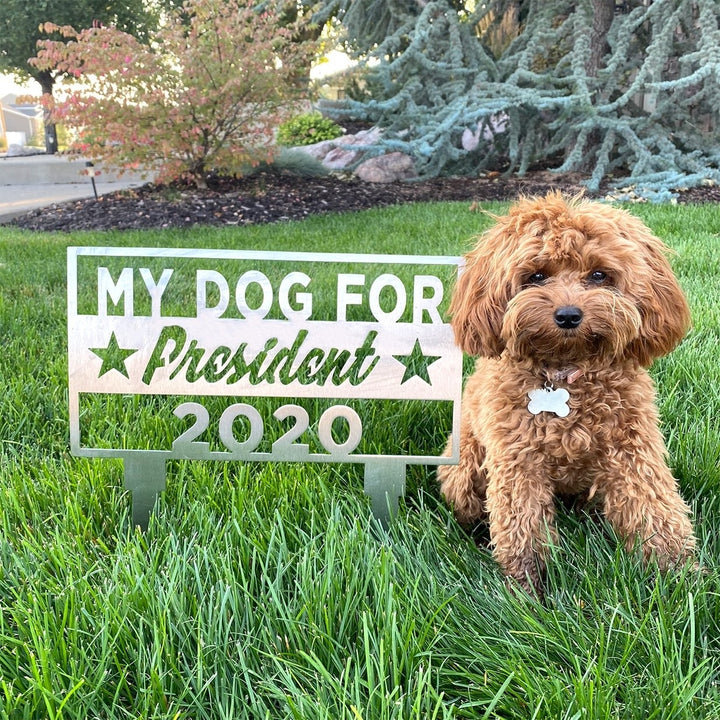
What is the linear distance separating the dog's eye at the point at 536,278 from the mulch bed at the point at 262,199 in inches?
213

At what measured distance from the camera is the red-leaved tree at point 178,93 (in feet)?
26.2

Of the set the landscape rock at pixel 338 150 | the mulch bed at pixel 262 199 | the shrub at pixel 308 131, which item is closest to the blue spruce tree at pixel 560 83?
the mulch bed at pixel 262 199

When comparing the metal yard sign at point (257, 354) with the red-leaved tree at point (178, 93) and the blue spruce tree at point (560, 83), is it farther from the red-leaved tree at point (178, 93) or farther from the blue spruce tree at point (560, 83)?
the red-leaved tree at point (178, 93)

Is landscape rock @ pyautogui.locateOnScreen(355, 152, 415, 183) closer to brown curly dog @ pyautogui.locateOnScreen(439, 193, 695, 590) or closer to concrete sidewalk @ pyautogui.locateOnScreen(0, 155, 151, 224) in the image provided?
concrete sidewalk @ pyautogui.locateOnScreen(0, 155, 151, 224)

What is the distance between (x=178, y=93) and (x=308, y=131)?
650 centimetres

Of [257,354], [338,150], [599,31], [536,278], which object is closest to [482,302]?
[536,278]

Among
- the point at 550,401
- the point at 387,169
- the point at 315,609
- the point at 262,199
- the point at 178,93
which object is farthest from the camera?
the point at 387,169

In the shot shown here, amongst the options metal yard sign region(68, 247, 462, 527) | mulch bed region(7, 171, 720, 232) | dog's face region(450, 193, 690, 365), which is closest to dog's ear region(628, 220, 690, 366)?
dog's face region(450, 193, 690, 365)

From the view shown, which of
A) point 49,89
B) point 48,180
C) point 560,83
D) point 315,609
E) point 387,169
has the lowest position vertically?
point 315,609

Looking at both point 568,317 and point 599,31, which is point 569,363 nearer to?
point 568,317

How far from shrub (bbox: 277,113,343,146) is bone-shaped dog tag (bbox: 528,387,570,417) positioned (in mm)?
13074

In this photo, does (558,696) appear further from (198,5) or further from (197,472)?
(198,5)

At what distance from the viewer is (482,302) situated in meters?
1.91

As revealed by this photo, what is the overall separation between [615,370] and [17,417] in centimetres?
225
